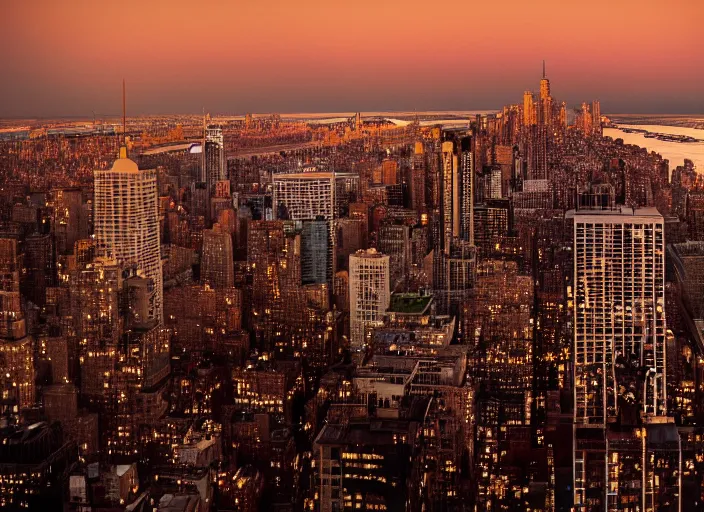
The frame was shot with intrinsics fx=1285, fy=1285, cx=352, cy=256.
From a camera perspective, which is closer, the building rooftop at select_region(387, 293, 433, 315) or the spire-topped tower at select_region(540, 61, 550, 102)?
the spire-topped tower at select_region(540, 61, 550, 102)

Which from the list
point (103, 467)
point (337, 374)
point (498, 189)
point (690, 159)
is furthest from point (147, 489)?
point (498, 189)

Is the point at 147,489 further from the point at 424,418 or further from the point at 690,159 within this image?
the point at 690,159

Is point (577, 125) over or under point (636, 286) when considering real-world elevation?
over

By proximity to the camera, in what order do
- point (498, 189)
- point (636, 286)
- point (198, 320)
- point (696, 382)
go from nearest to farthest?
point (696, 382), point (636, 286), point (198, 320), point (498, 189)

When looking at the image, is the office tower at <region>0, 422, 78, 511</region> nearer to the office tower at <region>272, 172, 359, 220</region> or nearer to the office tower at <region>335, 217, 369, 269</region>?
the office tower at <region>335, 217, 369, 269</region>

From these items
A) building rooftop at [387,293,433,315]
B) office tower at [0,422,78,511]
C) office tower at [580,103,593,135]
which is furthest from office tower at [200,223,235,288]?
office tower at [0,422,78,511]

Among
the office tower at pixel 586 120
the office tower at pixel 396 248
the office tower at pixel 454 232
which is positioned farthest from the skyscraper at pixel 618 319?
the office tower at pixel 396 248
